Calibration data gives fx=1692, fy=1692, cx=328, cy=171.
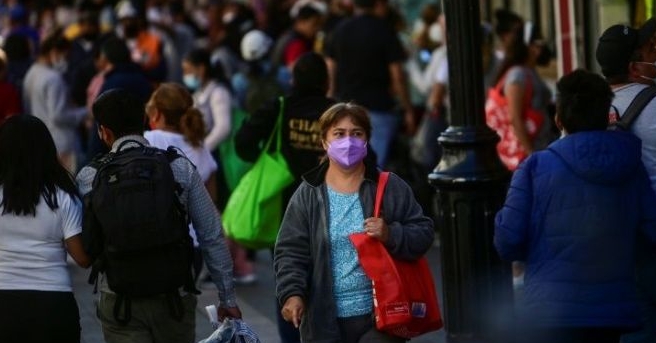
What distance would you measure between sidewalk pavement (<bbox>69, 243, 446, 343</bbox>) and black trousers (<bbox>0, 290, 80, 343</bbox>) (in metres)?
2.76

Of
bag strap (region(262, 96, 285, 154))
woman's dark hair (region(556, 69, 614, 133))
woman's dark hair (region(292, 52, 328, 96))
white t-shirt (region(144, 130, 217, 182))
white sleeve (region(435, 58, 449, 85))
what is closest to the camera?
woman's dark hair (region(556, 69, 614, 133))

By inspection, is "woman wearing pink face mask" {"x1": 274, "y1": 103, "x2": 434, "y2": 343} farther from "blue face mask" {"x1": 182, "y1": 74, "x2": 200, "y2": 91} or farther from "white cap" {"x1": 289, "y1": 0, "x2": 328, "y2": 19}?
"white cap" {"x1": 289, "y1": 0, "x2": 328, "y2": 19}

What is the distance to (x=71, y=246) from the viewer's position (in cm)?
670

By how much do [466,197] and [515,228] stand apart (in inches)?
76.4

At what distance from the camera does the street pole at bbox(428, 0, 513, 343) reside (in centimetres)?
825

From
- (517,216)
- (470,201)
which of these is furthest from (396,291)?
(470,201)

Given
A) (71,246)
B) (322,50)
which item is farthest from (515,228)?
(322,50)

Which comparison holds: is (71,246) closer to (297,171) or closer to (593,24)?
(297,171)

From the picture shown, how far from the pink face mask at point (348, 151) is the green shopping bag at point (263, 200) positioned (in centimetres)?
236

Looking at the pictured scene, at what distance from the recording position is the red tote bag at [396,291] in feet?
21.7

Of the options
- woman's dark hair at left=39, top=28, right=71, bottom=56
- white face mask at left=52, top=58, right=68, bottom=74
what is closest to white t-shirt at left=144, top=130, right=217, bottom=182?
woman's dark hair at left=39, top=28, right=71, bottom=56

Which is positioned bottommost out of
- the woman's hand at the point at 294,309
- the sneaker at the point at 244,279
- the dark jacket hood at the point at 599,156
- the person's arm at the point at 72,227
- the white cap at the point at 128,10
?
the sneaker at the point at 244,279

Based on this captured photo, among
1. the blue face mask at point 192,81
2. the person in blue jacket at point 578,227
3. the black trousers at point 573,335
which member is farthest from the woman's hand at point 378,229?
the blue face mask at point 192,81

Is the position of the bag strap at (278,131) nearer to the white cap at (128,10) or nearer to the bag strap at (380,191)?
the bag strap at (380,191)
